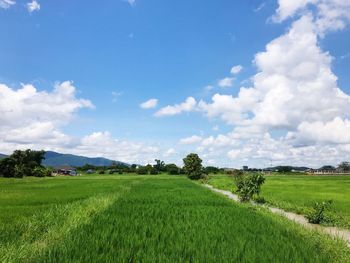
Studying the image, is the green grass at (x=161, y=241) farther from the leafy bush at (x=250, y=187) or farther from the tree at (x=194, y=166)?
the tree at (x=194, y=166)

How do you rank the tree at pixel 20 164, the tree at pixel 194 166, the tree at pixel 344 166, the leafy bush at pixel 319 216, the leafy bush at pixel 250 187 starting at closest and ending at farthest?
1. the leafy bush at pixel 319 216
2. the leafy bush at pixel 250 187
3. the tree at pixel 20 164
4. the tree at pixel 194 166
5. the tree at pixel 344 166

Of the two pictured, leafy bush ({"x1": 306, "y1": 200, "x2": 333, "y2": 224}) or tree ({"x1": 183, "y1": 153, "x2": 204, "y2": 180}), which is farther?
tree ({"x1": 183, "y1": 153, "x2": 204, "y2": 180})

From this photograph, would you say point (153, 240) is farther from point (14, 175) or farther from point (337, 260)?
point (14, 175)

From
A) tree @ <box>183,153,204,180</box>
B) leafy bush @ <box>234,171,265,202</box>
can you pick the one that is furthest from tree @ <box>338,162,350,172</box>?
leafy bush @ <box>234,171,265,202</box>

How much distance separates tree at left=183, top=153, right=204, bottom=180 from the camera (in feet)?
252

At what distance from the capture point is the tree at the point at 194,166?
7688 cm

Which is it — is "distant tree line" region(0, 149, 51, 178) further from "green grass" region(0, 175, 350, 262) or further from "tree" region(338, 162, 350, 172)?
"tree" region(338, 162, 350, 172)

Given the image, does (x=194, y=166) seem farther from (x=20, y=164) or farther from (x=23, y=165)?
(x=20, y=164)

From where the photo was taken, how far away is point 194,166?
7831 cm

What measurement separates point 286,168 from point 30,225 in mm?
145856

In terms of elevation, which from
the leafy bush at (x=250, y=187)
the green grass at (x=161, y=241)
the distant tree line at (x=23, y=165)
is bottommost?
the green grass at (x=161, y=241)

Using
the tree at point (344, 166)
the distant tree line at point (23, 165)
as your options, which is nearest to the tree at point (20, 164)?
the distant tree line at point (23, 165)

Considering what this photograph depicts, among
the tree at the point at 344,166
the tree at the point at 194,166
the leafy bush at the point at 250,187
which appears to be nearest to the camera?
the leafy bush at the point at 250,187

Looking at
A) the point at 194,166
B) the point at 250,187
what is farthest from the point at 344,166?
the point at 250,187
